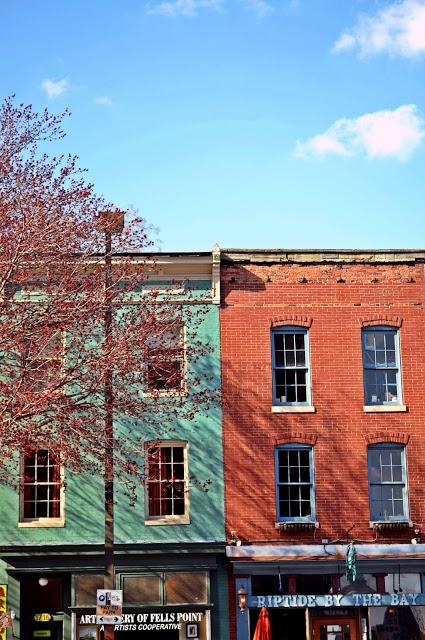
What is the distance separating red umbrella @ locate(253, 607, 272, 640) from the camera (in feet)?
78.9

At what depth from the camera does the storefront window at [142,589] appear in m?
24.7

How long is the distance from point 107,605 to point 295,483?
7.96m

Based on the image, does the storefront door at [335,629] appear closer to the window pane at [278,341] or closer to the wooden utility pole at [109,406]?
the wooden utility pole at [109,406]

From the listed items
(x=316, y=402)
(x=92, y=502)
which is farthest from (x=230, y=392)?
(x=92, y=502)

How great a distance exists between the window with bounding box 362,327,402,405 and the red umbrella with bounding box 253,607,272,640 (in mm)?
6055

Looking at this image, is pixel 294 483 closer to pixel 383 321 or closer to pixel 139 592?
pixel 139 592

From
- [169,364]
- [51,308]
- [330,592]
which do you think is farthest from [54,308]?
[330,592]

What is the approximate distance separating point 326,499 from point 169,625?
498 cm

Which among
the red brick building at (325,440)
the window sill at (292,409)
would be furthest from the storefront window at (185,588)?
the window sill at (292,409)

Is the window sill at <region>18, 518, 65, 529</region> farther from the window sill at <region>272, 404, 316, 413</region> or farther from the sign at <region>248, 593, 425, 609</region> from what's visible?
the window sill at <region>272, 404, 316, 413</region>

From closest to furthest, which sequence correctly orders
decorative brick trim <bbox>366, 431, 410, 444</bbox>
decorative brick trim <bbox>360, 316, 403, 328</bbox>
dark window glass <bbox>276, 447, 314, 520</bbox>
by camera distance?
dark window glass <bbox>276, 447, 314, 520</bbox> → decorative brick trim <bbox>366, 431, 410, 444</bbox> → decorative brick trim <bbox>360, 316, 403, 328</bbox>

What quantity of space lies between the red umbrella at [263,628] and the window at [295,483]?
2440 millimetres

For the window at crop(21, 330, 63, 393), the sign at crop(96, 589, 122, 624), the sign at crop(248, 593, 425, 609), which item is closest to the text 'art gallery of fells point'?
the sign at crop(248, 593, 425, 609)

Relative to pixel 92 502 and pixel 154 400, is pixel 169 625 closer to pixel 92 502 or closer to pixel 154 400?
pixel 92 502
